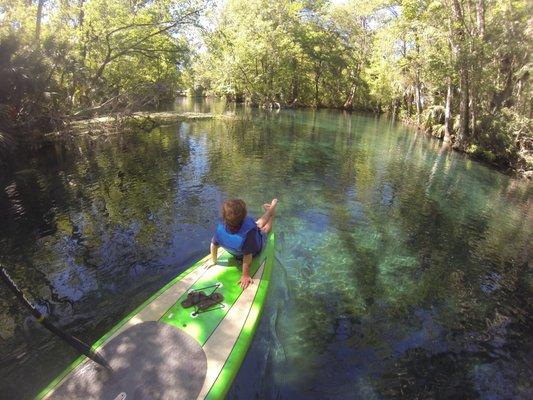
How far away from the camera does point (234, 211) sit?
5.98m

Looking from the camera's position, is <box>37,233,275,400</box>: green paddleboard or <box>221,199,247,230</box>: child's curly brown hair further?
<box>221,199,247,230</box>: child's curly brown hair

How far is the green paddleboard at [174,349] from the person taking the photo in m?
4.25

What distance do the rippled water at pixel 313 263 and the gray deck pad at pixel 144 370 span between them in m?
0.83

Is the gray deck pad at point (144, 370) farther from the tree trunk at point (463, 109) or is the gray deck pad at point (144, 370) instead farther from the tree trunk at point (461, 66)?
the tree trunk at point (463, 109)

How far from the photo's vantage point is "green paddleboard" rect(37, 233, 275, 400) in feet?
13.9

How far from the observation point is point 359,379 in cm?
553

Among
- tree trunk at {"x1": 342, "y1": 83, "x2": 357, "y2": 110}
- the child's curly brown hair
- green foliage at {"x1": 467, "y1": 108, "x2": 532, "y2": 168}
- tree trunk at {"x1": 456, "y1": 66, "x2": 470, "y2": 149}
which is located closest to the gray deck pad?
the child's curly brown hair

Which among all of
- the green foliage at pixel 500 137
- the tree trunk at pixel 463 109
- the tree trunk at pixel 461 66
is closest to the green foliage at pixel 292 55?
the tree trunk at pixel 461 66

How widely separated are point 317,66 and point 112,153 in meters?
42.2

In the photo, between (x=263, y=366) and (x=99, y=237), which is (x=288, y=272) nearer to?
(x=263, y=366)

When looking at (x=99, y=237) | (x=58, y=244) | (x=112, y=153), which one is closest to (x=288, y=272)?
(x=99, y=237)

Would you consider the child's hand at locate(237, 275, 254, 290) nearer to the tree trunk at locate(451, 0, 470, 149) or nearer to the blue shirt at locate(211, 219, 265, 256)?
the blue shirt at locate(211, 219, 265, 256)

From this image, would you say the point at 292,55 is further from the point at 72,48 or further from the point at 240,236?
the point at 240,236

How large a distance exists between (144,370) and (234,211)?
260 centimetres
